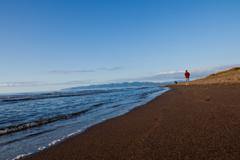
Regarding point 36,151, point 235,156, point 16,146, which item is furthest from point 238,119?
point 16,146

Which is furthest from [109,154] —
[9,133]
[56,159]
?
[9,133]

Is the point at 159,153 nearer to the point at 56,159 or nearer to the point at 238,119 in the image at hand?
the point at 56,159

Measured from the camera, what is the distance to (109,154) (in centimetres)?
279

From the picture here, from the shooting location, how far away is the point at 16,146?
404 centimetres

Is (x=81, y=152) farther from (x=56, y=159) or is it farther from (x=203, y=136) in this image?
(x=203, y=136)

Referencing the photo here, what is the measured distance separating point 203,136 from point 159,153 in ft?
3.93

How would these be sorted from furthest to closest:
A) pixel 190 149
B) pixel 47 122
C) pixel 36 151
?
pixel 47 122
pixel 36 151
pixel 190 149

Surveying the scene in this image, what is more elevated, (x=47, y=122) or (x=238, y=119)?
(x=238, y=119)

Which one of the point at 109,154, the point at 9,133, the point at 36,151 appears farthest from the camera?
the point at 9,133

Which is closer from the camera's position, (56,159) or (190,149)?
(190,149)

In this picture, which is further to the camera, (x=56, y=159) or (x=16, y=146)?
(x=16, y=146)

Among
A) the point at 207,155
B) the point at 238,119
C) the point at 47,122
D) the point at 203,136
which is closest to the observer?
the point at 207,155

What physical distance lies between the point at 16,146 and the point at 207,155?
4.87 m

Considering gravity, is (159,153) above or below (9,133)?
above
